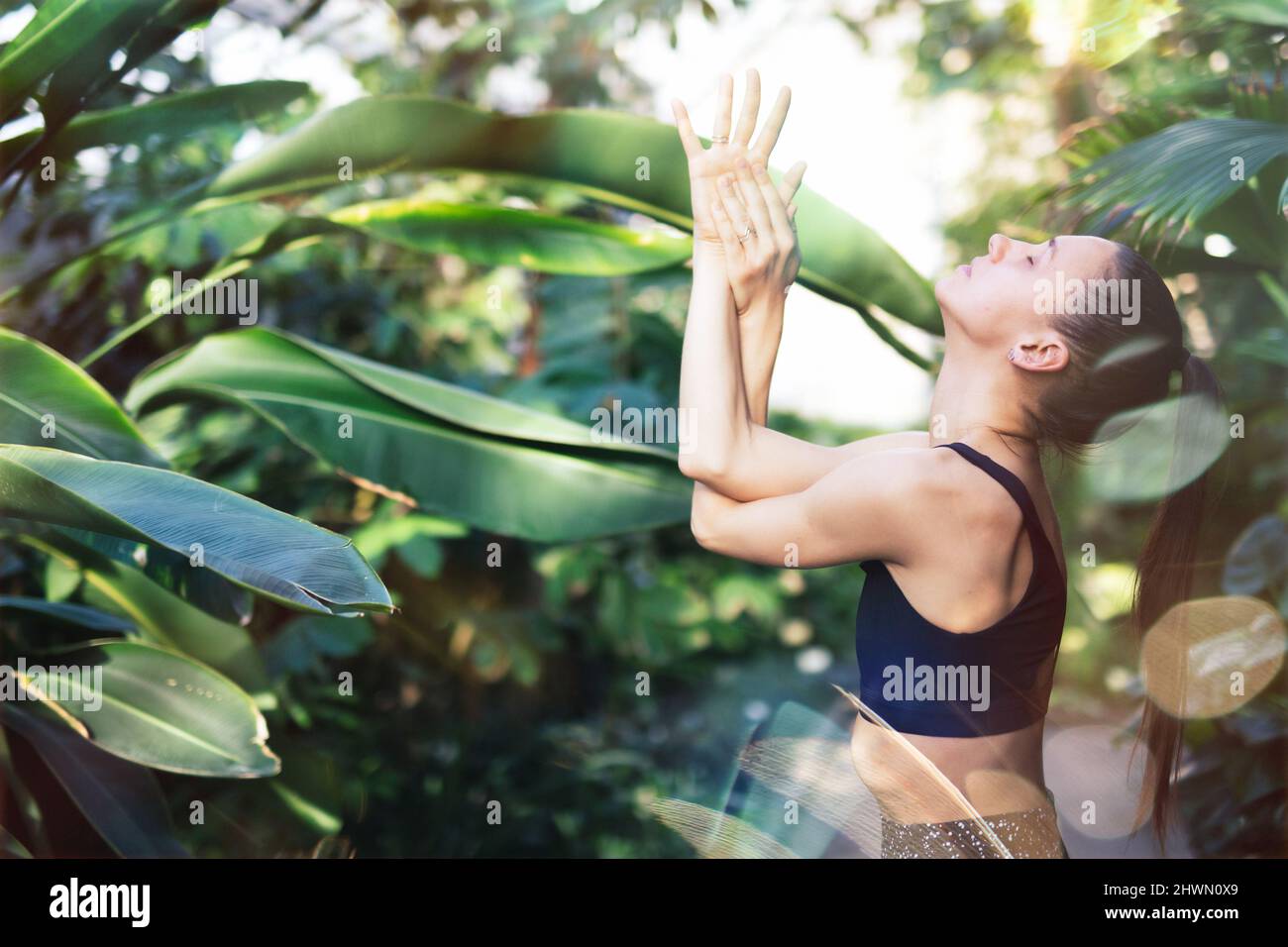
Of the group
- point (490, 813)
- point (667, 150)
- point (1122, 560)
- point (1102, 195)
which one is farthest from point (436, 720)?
point (1122, 560)

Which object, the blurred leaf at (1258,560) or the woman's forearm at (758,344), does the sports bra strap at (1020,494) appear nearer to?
the woman's forearm at (758,344)

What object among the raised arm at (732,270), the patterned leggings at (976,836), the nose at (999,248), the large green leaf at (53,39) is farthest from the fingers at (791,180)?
the large green leaf at (53,39)

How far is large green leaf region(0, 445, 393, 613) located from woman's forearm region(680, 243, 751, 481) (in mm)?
361

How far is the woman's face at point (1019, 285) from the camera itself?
40.8 inches

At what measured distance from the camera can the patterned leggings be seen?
1.06 metres

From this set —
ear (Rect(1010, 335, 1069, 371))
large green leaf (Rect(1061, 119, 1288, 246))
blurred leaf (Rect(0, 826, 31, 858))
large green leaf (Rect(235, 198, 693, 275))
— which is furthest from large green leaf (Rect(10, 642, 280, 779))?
large green leaf (Rect(1061, 119, 1288, 246))

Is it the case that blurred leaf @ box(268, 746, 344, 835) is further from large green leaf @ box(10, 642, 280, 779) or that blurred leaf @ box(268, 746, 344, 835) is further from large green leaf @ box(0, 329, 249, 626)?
large green leaf @ box(0, 329, 249, 626)

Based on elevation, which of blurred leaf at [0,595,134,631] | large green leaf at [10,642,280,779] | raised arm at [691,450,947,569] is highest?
raised arm at [691,450,947,569]

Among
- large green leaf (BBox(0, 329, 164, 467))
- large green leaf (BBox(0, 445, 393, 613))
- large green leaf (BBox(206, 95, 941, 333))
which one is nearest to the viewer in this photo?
large green leaf (BBox(0, 445, 393, 613))

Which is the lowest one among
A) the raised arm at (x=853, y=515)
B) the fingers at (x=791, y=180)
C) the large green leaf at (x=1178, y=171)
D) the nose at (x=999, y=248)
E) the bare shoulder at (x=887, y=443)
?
the raised arm at (x=853, y=515)

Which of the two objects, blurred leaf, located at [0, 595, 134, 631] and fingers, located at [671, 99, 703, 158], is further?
blurred leaf, located at [0, 595, 134, 631]

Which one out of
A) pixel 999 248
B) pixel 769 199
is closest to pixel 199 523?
pixel 769 199

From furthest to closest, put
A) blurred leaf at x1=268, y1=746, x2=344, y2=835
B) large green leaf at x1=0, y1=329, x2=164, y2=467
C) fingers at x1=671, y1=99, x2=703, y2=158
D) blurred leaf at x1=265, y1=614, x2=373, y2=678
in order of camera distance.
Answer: blurred leaf at x1=265, y1=614, x2=373, y2=678 < blurred leaf at x1=268, y1=746, x2=344, y2=835 < large green leaf at x1=0, y1=329, x2=164, y2=467 < fingers at x1=671, y1=99, x2=703, y2=158

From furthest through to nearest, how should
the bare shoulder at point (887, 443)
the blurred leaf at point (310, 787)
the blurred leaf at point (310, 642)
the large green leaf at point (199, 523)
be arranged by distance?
the blurred leaf at point (310, 642) < the blurred leaf at point (310, 787) < the bare shoulder at point (887, 443) < the large green leaf at point (199, 523)
